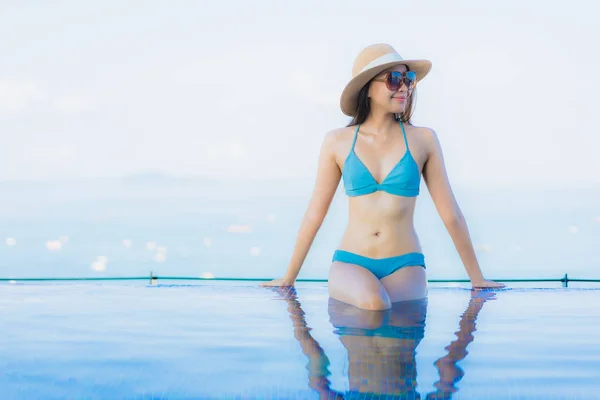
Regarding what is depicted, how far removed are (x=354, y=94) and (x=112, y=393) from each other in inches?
122

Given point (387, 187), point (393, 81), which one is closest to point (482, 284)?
point (387, 187)

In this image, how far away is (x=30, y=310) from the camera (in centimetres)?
526

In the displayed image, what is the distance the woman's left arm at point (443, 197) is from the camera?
5.43 metres

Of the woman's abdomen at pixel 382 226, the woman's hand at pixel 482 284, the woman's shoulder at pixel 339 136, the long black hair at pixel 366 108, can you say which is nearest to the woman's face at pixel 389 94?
the long black hair at pixel 366 108

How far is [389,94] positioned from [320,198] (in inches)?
34.3

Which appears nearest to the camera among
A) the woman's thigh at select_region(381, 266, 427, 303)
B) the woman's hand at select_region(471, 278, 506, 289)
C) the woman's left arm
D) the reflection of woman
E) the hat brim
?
the reflection of woman

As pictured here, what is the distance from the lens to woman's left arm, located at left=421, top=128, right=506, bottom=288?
5.43m

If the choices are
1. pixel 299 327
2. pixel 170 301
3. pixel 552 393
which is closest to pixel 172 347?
pixel 299 327

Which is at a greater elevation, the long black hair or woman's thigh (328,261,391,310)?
the long black hair

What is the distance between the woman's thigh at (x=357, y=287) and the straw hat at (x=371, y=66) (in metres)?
1.12

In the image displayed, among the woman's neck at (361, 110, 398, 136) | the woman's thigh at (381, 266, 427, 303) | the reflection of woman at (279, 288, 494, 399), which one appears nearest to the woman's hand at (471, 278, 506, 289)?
the reflection of woman at (279, 288, 494, 399)

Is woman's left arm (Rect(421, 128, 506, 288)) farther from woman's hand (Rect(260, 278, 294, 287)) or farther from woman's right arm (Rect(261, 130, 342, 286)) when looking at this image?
woman's hand (Rect(260, 278, 294, 287))

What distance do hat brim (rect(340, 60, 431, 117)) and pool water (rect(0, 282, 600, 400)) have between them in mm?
1339

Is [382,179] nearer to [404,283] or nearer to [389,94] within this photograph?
[389,94]
